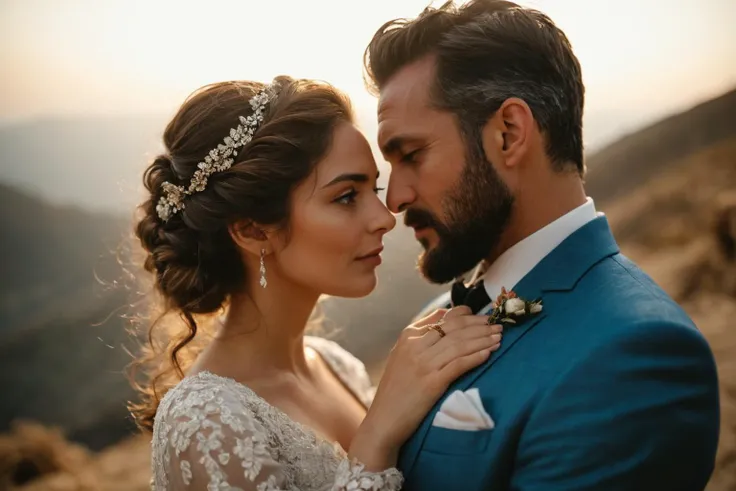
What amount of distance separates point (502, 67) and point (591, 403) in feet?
3.72

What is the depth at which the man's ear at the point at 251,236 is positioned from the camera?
7.60ft

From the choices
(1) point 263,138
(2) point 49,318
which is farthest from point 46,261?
(1) point 263,138

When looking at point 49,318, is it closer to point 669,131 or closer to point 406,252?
point 406,252

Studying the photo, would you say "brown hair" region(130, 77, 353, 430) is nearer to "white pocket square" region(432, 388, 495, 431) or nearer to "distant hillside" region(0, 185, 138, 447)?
"white pocket square" region(432, 388, 495, 431)

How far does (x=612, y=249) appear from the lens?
6.40 ft

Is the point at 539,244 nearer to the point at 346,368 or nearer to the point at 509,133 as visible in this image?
the point at 509,133

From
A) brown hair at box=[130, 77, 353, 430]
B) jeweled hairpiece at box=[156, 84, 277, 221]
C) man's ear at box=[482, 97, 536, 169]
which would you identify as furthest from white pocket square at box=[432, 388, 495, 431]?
jeweled hairpiece at box=[156, 84, 277, 221]

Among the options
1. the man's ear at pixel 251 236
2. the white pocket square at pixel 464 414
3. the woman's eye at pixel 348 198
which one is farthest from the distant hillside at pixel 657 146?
the white pocket square at pixel 464 414

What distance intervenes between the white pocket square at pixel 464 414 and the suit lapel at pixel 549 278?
1.9 inches

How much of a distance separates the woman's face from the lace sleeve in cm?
58

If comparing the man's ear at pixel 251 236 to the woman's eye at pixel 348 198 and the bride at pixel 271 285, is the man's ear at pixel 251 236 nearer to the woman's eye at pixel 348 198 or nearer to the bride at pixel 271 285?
the bride at pixel 271 285

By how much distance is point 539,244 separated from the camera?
6.58 feet

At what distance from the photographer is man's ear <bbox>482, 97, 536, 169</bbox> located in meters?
2.08

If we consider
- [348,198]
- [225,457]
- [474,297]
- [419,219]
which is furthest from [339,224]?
[225,457]
